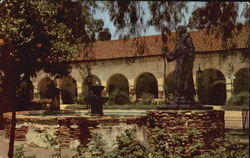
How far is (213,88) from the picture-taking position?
28.2 meters

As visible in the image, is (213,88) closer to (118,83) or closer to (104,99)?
(118,83)

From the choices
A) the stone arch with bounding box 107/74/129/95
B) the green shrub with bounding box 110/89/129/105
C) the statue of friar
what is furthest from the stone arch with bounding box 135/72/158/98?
the statue of friar

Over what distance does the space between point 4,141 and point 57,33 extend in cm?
648

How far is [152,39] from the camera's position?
27.9 metres

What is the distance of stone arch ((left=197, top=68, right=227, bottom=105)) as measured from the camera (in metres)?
27.7

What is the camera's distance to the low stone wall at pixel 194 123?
7676 mm

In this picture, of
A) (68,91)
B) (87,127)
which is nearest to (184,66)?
(87,127)

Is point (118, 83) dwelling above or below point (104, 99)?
above

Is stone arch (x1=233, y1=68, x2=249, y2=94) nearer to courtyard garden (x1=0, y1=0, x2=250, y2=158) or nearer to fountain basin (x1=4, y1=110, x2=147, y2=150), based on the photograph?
courtyard garden (x1=0, y1=0, x2=250, y2=158)

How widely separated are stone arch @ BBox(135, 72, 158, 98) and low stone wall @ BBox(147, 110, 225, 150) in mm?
21177

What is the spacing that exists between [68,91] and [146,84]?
7.69 m

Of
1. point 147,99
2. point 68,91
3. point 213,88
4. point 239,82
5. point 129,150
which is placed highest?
point 239,82

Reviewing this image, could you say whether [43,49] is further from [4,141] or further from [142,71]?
[142,71]

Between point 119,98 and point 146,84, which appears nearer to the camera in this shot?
point 119,98
